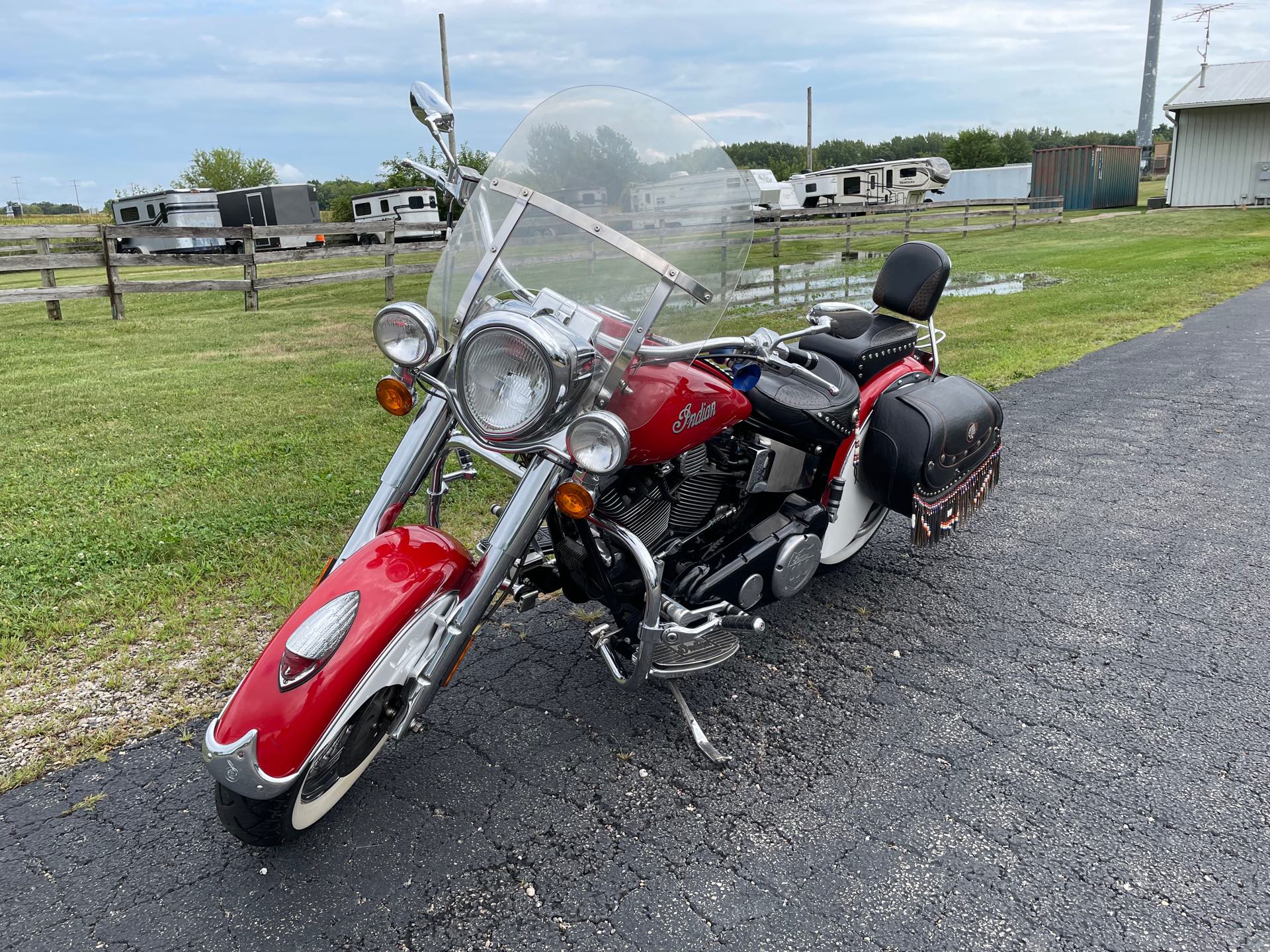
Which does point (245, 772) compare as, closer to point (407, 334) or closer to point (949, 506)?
point (407, 334)

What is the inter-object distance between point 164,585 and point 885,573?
3237 millimetres

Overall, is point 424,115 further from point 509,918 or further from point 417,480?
point 509,918

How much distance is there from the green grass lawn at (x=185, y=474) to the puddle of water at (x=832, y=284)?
1.04 m

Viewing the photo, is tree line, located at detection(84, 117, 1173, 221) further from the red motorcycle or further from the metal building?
the red motorcycle

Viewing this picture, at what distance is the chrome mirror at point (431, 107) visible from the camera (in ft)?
8.26

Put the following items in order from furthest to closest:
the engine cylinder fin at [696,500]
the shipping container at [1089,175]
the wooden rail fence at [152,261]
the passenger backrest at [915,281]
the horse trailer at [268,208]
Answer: the shipping container at [1089,175], the horse trailer at [268,208], the wooden rail fence at [152,261], the passenger backrest at [915,281], the engine cylinder fin at [696,500]

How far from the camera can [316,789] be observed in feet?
7.57

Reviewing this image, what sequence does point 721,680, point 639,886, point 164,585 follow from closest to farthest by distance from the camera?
point 639,886 → point 721,680 → point 164,585

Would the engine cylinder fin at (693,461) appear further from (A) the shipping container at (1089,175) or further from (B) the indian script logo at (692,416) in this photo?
(A) the shipping container at (1089,175)

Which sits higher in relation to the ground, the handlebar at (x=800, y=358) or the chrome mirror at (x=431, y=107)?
the chrome mirror at (x=431, y=107)

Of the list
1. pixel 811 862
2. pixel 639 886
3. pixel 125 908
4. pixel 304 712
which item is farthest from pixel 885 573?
pixel 125 908

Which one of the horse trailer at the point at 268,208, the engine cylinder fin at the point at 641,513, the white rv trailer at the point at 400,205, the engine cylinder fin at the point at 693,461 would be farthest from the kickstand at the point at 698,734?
the horse trailer at the point at 268,208

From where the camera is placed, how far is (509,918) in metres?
2.17

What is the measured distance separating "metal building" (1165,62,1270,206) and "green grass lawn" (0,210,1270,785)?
75.7ft
